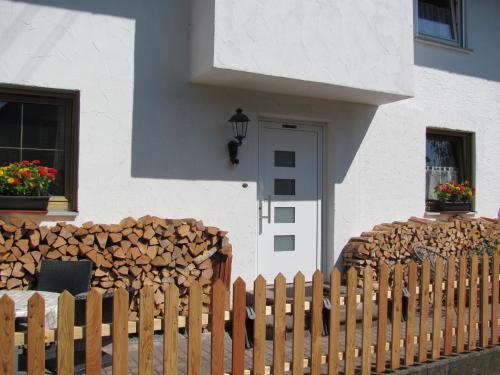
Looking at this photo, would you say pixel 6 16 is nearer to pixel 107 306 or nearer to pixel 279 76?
pixel 279 76

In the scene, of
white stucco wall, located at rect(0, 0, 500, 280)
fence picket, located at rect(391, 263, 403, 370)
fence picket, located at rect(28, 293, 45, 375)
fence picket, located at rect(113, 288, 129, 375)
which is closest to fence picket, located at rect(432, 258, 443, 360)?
fence picket, located at rect(391, 263, 403, 370)

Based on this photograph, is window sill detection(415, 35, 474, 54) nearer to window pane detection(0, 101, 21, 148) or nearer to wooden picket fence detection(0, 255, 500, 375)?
wooden picket fence detection(0, 255, 500, 375)

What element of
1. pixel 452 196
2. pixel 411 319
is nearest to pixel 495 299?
pixel 411 319

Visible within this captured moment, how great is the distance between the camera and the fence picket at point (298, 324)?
415 centimetres

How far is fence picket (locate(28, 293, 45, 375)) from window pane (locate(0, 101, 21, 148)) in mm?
3299

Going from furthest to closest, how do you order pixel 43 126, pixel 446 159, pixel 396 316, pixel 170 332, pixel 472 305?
pixel 446 159, pixel 43 126, pixel 472 305, pixel 396 316, pixel 170 332

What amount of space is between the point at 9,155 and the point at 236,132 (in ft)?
8.62

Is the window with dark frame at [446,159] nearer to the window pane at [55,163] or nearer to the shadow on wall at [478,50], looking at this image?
the shadow on wall at [478,50]

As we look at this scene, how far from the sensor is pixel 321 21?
21.6 feet

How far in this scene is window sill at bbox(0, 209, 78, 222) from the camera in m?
5.57

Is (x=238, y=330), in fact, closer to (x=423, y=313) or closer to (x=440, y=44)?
(x=423, y=313)

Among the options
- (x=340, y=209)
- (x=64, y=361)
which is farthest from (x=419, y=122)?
(x=64, y=361)

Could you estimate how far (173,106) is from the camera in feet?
21.5

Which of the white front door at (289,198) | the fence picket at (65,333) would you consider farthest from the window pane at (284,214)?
the fence picket at (65,333)
